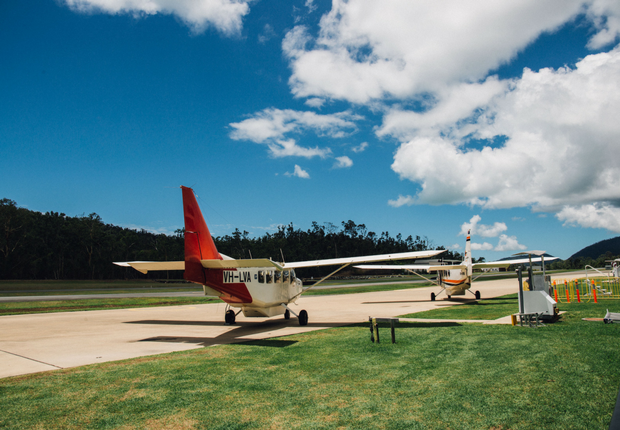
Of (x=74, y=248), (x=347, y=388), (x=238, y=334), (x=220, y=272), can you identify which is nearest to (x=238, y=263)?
(x=220, y=272)

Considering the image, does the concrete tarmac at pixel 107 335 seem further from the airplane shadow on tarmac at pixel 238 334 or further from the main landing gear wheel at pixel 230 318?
the main landing gear wheel at pixel 230 318

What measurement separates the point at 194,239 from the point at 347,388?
7669mm

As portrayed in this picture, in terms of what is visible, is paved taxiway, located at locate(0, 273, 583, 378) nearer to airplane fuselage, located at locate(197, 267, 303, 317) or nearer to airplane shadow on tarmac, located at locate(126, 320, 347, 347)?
airplane shadow on tarmac, located at locate(126, 320, 347, 347)

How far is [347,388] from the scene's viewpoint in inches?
229

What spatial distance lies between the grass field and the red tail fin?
319cm

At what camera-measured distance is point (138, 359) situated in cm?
849

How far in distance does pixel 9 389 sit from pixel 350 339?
7.56 meters

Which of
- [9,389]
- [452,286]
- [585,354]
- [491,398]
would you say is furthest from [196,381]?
[452,286]

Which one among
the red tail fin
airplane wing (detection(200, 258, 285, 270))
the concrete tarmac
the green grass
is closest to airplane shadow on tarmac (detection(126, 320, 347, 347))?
the concrete tarmac

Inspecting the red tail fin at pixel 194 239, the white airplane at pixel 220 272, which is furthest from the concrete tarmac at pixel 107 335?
the red tail fin at pixel 194 239

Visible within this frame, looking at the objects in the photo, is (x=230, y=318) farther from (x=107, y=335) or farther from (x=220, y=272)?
(x=107, y=335)

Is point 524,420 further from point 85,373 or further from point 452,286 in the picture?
point 452,286

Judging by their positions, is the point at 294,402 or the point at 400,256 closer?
the point at 294,402

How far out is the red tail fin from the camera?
458 inches
